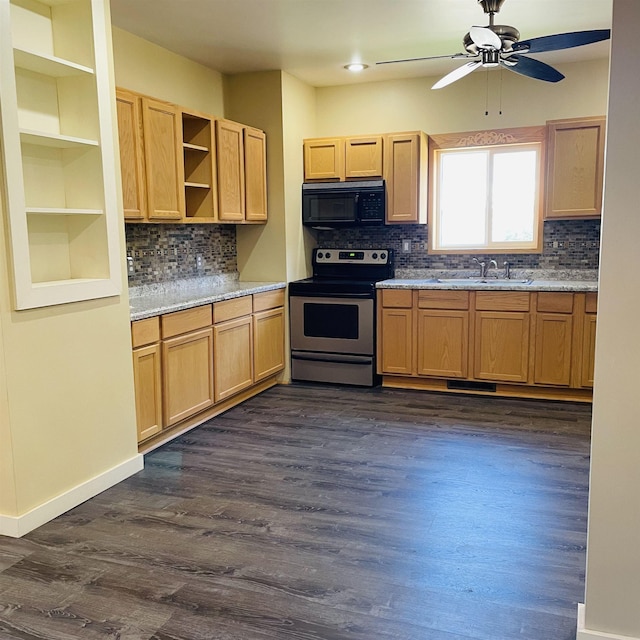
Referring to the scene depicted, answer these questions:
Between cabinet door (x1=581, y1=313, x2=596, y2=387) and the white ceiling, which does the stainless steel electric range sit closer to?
cabinet door (x1=581, y1=313, x2=596, y2=387)

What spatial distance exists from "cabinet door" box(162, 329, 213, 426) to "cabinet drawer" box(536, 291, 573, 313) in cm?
249

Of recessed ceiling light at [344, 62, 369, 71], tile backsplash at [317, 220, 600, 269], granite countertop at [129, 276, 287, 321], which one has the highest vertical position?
recessed ceiling light at [344, 62, 369, 71]

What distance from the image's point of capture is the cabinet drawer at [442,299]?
4895mm

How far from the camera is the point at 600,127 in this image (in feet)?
15.3

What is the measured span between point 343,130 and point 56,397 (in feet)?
12.5

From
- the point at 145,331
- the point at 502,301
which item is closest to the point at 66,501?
the point at 145,331

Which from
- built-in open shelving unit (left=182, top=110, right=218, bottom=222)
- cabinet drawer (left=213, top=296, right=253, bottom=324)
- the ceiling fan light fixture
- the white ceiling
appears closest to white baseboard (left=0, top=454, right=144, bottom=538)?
cabinet drawer (left=213, top=296, right=253, bottom=324)

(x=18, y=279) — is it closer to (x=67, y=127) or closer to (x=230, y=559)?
(x=67, y=127)

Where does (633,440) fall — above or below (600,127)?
below

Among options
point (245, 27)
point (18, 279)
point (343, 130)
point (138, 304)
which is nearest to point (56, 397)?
point (18, 279)

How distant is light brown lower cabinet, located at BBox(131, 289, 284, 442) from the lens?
3.64 meters

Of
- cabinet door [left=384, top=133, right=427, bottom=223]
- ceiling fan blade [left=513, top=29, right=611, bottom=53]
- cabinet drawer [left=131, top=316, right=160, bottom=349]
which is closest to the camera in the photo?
ceiling fan blade [left=513, top=29, right=611, bottom=53]

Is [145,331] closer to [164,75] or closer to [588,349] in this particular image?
[164,75]

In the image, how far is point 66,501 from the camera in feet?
9.80
